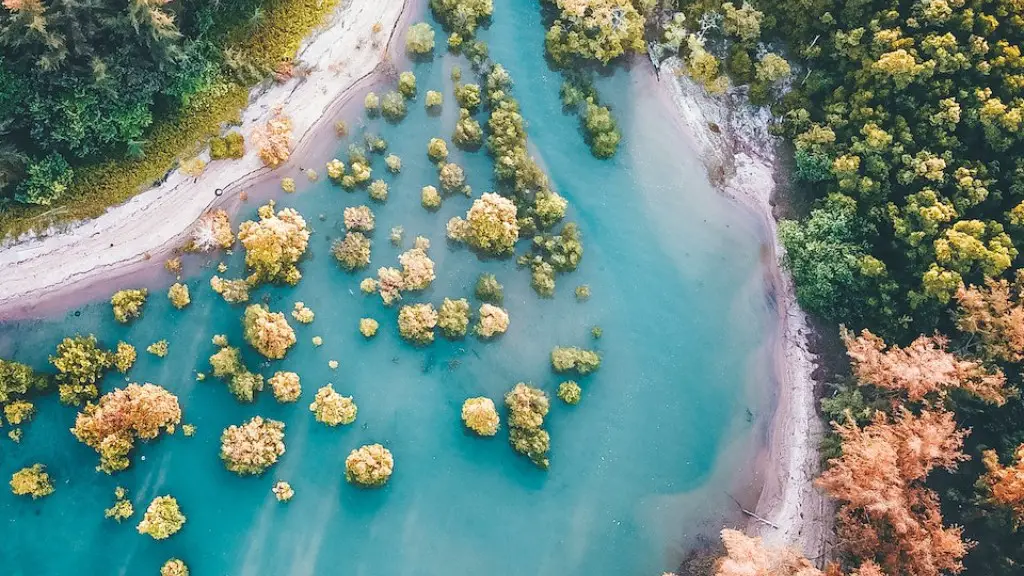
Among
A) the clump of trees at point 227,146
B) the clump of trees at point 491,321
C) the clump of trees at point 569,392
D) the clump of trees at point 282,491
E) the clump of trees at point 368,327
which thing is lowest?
the clump of trees at point 282,491

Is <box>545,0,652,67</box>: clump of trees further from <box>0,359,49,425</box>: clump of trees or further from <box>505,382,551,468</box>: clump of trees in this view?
<box>0,359,49,425</box>: clump of trees

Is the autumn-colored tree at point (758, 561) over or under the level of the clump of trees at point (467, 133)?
under

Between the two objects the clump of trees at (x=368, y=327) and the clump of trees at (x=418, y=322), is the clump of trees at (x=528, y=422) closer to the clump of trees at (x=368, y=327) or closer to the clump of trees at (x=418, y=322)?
the clump of trees at (x=418, y=322)

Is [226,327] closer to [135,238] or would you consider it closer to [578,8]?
[135,238]

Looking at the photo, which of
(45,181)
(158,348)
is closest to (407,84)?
(45,181)

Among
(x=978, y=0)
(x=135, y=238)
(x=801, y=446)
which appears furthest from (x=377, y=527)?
(x=978, y=0)

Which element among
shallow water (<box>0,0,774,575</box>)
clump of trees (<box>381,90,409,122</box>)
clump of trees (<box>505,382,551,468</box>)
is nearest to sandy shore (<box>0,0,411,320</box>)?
shallow water (<box>0,0,774,575</box>)

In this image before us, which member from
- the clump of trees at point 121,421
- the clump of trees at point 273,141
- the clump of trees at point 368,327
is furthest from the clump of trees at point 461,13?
the clump of trees at point 121,421
